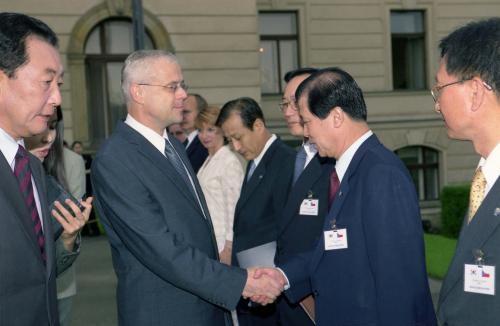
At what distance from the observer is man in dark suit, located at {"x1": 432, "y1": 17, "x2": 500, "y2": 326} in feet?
8.25

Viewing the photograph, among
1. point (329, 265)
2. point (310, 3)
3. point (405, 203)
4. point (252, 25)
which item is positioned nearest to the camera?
point (405, 203)

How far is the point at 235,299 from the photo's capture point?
356 cm

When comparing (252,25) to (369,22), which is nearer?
(252,25)

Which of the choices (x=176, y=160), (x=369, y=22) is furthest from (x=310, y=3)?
(x=176, y=160)

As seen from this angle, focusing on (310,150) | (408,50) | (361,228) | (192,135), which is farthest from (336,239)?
A: (408,50)

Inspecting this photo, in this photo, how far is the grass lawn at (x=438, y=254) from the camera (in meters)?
9.83

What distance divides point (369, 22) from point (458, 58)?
57.8ft

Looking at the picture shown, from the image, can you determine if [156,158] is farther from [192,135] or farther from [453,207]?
[453,207]

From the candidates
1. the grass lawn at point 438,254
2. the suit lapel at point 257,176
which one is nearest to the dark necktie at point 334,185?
the suit lapel at point 257,176

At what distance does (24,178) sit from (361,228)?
1492mm

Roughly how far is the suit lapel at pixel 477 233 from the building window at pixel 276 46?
16.7m

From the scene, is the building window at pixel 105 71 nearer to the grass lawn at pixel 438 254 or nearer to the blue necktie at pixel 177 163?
the grass lawn at pixel 438 254

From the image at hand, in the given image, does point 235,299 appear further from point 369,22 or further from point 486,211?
point 369,22

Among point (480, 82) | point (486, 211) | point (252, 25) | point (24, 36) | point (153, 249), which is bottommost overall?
point (153, 249)
